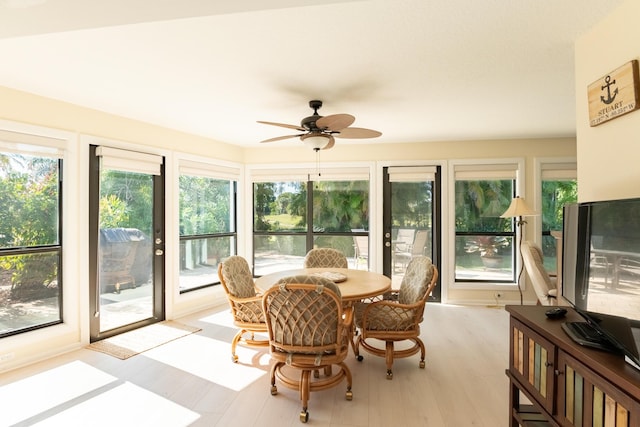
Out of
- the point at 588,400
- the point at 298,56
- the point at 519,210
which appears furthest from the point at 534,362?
the point at 519,210

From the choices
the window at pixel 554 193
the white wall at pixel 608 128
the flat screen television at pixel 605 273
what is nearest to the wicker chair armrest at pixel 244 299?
the flat screen television at pixel 605 273

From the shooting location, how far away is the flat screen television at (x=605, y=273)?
1.12m

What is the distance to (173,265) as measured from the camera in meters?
4.16

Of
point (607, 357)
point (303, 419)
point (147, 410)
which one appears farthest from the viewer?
point (147, 410)

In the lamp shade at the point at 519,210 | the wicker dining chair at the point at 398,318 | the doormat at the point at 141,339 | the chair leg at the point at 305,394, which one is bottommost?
the doormat at the point at 141,339

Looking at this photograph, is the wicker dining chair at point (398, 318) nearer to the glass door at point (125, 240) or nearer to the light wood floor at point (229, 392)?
the light wood floor at point (229, 392)

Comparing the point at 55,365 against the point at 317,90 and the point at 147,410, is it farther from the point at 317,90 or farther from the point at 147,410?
the point at 317,90

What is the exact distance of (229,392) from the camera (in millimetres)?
2436

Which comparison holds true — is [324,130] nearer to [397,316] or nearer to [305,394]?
[397,316]

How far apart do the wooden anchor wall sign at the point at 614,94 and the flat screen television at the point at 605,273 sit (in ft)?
2.00

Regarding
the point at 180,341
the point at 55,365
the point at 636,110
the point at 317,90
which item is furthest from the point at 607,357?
the point at 55,365

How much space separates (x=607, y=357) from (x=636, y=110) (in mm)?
1195

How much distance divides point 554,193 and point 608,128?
3.46 meters

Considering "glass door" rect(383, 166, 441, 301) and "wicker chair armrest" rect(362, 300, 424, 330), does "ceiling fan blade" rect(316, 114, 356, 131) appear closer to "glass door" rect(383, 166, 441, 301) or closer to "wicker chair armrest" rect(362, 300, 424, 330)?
"wicker chair armrest" rect(362, 300, 424, 330)
